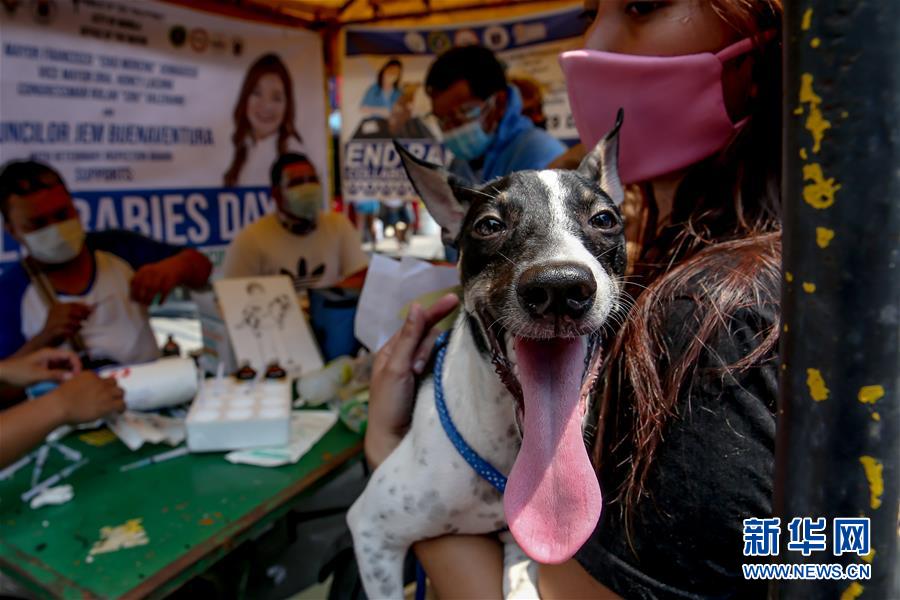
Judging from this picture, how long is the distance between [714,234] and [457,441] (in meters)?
0.69

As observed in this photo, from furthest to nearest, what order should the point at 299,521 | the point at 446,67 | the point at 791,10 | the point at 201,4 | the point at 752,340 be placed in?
the point at 201,4, the point at 446,67, the point at 299,521, the point at 752,340, the point at 791,10

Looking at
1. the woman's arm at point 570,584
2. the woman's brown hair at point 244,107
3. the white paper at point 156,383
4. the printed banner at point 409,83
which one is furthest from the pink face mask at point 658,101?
the woman's brown hair at point 244,107

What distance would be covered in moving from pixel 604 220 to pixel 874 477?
812mm

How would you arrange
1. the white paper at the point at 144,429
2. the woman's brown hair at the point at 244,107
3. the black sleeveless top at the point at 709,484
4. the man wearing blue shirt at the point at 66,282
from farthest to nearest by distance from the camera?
1. the woman's brown hair at the point at 244,107
2. the man wearing blue shirt at the point at 66,282
3. the white paper at the point at 144,429
4. the black sleeveless top at the point at 709,484

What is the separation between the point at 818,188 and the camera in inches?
15.0

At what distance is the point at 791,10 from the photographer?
385mm

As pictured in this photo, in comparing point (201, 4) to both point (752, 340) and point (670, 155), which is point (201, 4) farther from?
point (752, 340)

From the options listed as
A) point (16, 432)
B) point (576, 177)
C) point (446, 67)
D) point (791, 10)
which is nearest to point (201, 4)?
point (446, 67)

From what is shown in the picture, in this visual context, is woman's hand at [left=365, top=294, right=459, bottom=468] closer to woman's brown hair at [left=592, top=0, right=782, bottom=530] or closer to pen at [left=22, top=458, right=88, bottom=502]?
woman's brown hair at [left=592, top=0, right=782, bottom=530]

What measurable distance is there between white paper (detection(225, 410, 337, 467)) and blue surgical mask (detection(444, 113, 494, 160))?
2207 mm

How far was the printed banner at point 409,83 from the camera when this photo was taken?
4.98 meters

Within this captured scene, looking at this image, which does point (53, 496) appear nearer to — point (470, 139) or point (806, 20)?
point (806, 20)

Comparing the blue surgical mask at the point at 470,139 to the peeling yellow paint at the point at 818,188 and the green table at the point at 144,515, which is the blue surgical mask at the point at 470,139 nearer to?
the green table at the point at 144,515

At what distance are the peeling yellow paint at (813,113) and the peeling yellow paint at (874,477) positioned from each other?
0.22m
